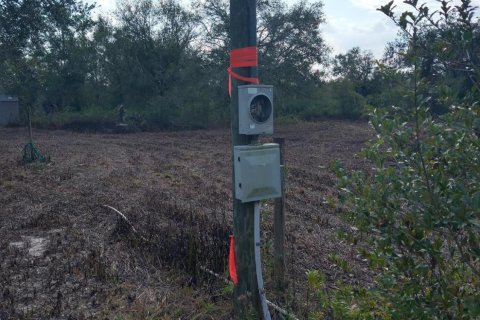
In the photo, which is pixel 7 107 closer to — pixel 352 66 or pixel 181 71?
pixel 181 71

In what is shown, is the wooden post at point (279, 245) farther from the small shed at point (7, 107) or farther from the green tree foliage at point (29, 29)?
the small shed at point (7, 107)

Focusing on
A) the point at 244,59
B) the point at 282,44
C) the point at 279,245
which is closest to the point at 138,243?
the point at 279,245

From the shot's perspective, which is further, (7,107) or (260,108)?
(7,107)

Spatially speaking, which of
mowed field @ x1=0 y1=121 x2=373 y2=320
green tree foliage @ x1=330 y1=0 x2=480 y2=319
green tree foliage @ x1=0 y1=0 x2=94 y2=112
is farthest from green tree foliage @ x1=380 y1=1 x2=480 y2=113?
green tree foliage @ x1=0 y1=0 x2=94 y2=112

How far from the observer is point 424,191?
8.51ft

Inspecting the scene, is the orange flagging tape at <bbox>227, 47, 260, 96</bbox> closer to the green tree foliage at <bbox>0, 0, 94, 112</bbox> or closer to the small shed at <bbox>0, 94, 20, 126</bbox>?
the green tree foliage at <bbox>0, 0, 94, 112</bbox>

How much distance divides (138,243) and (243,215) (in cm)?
232

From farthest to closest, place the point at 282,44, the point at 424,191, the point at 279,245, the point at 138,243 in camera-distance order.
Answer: the point at 282,44
the point at 138,243
the point at 279,245
the point at 424,191

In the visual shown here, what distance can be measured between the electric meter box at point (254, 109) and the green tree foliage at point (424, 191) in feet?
3.31

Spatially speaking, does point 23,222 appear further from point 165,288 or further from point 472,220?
point 472,220

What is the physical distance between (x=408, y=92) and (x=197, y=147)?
17.5 metres

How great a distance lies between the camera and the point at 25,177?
1173 centimetres

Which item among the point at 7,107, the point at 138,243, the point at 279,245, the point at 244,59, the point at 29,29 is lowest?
the point at 138,243

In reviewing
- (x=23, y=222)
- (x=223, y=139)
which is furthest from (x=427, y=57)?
(x=223, y=139)
